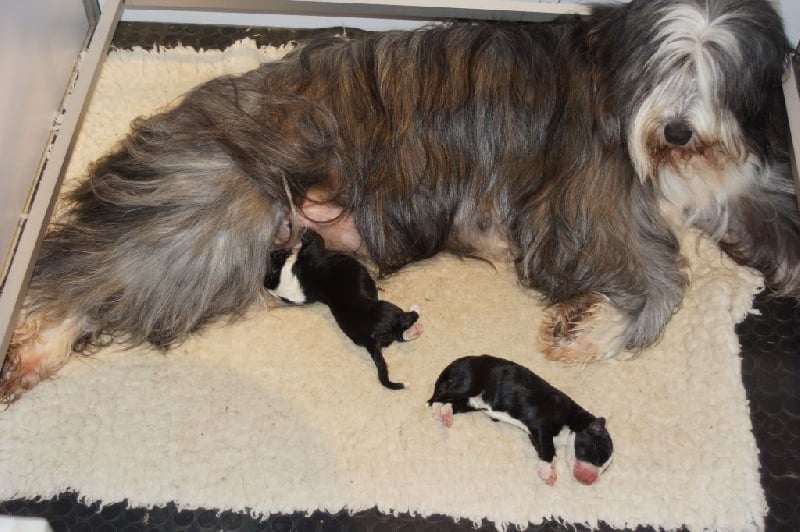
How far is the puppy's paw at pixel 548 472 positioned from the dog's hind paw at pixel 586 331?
1.20ft

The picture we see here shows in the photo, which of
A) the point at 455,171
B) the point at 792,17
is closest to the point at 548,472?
the point at 455,171

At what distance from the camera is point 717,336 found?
119 inches

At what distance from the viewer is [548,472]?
2.72 m

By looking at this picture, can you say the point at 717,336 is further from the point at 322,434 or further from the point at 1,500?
the point at 1,500

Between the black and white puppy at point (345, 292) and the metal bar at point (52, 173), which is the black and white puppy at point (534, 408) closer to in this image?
the black and white puppy at point (345, 292)

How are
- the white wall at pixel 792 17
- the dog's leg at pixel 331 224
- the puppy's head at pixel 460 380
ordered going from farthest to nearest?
the white wall at pixel 792 17 → the dog's leg at pixel 331 224 → the puppy's head at pixel 460 380

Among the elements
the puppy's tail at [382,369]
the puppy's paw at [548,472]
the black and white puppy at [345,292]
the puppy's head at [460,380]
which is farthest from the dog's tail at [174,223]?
the puppy's paw at [548,472]

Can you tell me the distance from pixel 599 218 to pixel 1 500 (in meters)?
1.85

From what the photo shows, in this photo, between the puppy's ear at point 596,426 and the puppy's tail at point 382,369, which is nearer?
the puppy's ear at point 596,426

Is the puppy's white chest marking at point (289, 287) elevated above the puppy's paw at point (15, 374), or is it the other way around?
the puppy's white chest marking at point (289, 287)

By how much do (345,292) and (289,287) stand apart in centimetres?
20

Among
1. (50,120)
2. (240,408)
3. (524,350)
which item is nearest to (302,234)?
(240,408)

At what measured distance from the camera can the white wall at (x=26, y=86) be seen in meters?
2.85

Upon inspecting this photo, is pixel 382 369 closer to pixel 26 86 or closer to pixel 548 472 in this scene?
pixel 548 472
